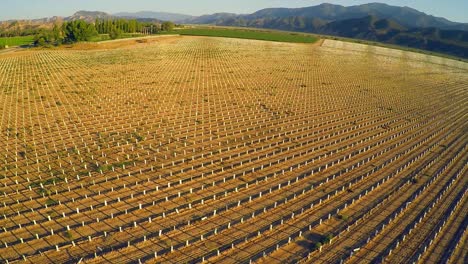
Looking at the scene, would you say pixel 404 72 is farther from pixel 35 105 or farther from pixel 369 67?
pixel 35 105

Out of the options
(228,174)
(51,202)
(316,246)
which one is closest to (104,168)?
(51,202)

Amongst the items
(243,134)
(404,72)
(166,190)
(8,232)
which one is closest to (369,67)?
(404,72)

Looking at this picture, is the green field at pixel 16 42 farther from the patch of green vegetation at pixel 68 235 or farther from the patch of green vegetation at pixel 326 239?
the patch of green vegetation at pixel 326 239

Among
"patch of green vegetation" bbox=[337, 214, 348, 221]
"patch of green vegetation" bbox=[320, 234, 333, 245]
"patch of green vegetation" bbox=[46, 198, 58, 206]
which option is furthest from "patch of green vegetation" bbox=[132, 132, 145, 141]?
"patch of green vegetation" bbox=[320, 234, 333, 245]

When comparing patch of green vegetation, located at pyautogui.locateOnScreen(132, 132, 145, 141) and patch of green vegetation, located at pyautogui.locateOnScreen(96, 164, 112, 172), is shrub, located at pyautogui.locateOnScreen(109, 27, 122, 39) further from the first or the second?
patch of green vegetation, located at pyautogui.locateOnScreen(96, 164, 112, 172)

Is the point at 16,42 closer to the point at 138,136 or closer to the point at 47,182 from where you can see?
the point at 138,136

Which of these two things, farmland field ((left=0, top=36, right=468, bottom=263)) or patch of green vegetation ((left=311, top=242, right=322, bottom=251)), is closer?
patch of green vegetation ((left=311, top=242, right=322, bottom=251))

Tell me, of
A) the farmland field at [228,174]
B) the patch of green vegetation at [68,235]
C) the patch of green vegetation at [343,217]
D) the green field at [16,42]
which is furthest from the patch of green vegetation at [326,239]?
the green field at [16,42]

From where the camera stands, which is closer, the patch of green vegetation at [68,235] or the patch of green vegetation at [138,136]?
the patch of green vegetation at [68,235]
